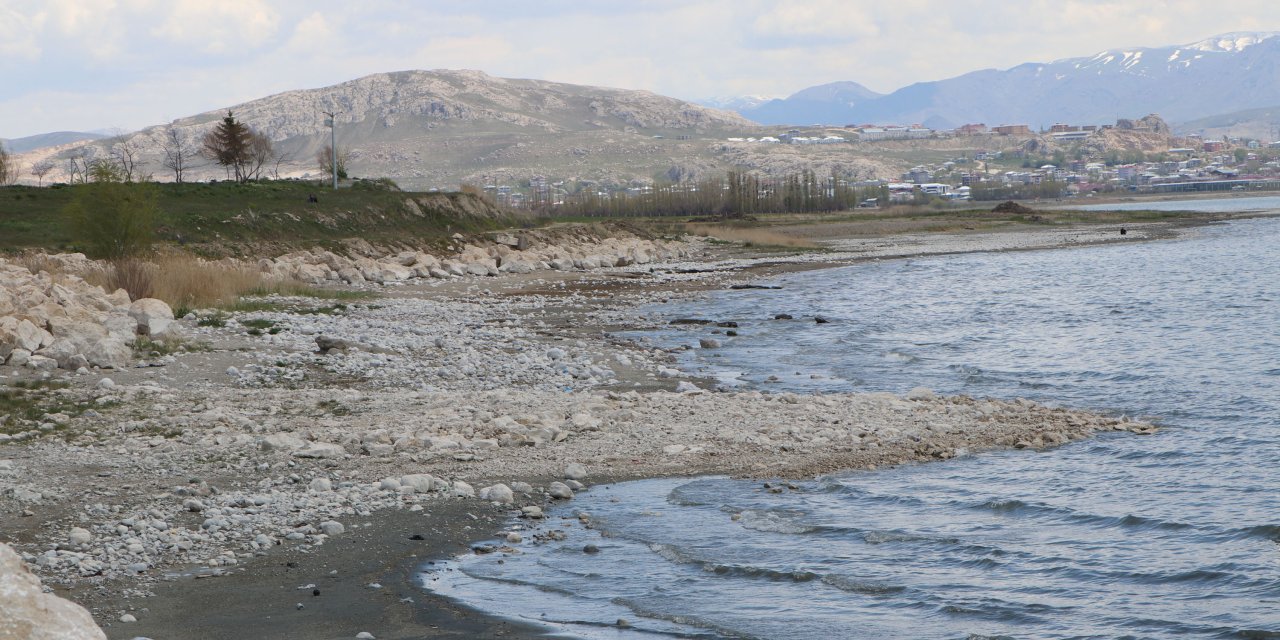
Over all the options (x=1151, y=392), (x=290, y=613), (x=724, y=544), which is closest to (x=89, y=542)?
(x=290, y=613)

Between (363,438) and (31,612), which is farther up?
(31,612)

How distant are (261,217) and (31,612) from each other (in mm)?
46855

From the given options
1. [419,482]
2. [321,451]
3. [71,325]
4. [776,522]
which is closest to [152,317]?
[71,325]

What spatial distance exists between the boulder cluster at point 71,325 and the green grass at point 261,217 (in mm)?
17572

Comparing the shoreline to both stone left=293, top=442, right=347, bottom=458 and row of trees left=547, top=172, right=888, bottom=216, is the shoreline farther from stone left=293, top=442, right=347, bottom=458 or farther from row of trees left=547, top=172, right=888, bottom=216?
row of trees left=547, top=172, right=888, bottom=216

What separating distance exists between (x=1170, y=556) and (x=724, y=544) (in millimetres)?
3855

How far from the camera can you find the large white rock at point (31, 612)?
5.21 meters

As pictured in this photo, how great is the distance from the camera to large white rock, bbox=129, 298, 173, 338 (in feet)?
60.7

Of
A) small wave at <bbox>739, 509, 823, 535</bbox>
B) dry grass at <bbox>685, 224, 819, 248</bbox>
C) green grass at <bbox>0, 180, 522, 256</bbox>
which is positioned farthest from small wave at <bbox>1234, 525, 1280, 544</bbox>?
dry grass at <bbox>685, 224, 819, 248</bbox>

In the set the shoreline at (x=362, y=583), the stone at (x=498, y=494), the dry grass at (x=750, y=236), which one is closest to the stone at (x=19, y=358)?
the shoreline at (x=362, y=583)

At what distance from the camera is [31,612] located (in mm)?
5316

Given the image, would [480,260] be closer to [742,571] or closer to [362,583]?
[742,571]

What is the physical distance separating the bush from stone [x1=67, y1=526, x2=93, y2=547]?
23.5 m

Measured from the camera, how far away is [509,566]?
29.7ft
